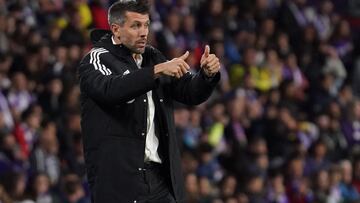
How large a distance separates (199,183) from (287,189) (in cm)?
197

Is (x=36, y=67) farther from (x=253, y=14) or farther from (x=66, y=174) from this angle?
(x=253, y=14)

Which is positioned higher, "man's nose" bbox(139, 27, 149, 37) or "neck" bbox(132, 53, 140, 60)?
"man's nose" bbox(139, 27, 149, 37)

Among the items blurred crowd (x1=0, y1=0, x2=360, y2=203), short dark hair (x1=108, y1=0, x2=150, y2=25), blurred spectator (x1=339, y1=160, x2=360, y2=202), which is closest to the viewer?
short dark hair (x1=108, y1=0, x2=150, y2=25)

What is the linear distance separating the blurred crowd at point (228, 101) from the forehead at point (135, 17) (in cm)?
472

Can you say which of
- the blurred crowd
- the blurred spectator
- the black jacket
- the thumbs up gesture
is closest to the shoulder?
the black jacket

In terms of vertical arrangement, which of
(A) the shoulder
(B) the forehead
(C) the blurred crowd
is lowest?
(C) the blurred crowd

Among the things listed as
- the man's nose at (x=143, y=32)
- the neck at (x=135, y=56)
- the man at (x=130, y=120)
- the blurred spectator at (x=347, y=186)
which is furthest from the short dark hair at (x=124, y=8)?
the blurred spectator at (x=347, y=186)

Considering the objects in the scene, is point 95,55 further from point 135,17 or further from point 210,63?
point 210,63

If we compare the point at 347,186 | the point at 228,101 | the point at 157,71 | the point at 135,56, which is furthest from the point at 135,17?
the point at 347,186

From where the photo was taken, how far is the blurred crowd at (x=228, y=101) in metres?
11.5

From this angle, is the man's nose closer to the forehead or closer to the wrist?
the forehead

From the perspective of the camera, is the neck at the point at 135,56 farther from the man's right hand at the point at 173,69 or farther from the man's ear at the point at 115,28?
the man's right hand at the point at 173,69

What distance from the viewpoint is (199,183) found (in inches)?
480

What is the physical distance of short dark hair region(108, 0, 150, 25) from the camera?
5832 millimetres
